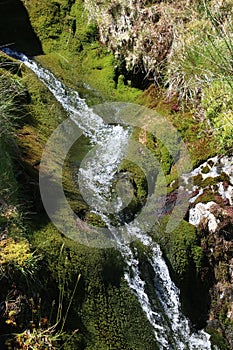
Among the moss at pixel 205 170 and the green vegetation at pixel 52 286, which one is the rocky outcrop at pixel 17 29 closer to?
the moss at pixel 205 170

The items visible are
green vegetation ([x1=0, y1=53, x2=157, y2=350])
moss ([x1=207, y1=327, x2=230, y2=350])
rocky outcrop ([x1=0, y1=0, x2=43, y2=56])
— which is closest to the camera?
green vegetation ([x1=0, y1=53, x2=157, y2=350])

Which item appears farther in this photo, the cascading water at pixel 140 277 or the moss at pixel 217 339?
the moss at pixel 217 339

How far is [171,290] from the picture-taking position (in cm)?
380

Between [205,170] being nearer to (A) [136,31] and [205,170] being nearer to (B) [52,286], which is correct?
(B) [52,286]

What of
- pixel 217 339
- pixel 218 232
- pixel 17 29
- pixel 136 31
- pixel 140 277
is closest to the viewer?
pixel 140 277

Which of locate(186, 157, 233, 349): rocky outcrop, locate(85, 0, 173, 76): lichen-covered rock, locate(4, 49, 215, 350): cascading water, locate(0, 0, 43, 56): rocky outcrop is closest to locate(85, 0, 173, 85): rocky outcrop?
locate(85, 0, 173, 76): lichen-covered rock

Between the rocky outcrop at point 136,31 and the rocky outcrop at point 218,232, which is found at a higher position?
the rocky outcrop at point 136,31

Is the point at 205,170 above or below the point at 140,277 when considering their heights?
above

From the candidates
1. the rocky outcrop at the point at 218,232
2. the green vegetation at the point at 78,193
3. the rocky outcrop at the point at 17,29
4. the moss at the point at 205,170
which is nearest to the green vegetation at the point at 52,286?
the green vegetation at the point at 78,193

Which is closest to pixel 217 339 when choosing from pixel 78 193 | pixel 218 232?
pixel 218 232

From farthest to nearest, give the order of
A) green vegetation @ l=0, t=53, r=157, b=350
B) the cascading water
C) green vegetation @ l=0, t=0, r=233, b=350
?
the cascading water < green vegetation @ l=0, t=0, r=233, b=350 < green vegetation @ l=0, t=53, r=157, b=350

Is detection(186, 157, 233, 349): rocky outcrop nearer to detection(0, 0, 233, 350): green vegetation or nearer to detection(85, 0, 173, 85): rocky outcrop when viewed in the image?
detection(0, 0, 233, 350): green vegetation

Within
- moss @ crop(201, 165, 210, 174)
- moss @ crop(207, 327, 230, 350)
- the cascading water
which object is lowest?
moss @ crop(207, 327, 230, 350)

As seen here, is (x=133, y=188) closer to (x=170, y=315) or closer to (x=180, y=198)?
(x=180, y=198)
